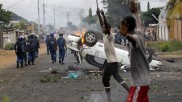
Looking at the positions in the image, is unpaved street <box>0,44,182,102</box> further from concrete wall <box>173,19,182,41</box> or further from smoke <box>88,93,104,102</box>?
concrete wall <box>173,19,182,41</box>

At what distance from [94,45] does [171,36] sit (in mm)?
35087

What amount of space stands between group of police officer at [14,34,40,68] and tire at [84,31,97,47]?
554 cm

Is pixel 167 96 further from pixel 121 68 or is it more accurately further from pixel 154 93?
pixel 121 68

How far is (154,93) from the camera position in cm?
1159

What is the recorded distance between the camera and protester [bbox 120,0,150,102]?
6.21 meters

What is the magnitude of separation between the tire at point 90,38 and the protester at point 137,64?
1161 cm

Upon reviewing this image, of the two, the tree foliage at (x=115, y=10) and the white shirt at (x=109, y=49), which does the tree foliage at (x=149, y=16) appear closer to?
the tree foliage at (x=115, y=10)

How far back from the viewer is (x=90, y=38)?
59.2 ft

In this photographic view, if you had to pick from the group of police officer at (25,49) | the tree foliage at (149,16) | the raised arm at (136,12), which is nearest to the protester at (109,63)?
the raised arm at (136,12)

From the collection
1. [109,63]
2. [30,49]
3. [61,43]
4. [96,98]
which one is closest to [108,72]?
[109,63]

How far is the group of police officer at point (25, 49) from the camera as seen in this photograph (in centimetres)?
2261

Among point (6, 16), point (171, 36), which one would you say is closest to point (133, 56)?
point (6, 16)

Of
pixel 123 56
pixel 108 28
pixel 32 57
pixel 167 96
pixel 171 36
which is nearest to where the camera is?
pixel 108 28

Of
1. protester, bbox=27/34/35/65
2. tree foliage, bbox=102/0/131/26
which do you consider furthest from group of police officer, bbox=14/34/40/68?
tree foliage, bbox=102/0/131/26
